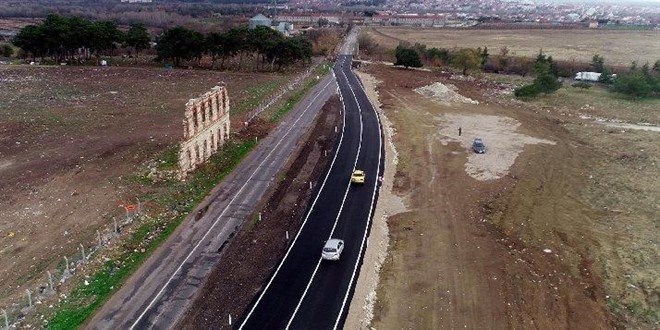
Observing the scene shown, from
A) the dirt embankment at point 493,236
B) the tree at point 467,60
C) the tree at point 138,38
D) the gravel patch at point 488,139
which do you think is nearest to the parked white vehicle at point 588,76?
the tree at point 467,60

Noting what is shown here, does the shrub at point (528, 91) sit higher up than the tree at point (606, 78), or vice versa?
the tree at point (606, 78)

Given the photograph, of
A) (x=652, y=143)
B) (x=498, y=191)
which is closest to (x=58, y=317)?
(x=498, y=191)

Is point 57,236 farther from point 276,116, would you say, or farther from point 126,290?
point 276,116

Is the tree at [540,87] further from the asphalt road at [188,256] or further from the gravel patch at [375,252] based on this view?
the asphalt road at [188,256]

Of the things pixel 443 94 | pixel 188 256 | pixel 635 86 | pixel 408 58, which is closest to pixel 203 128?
pixel 188 256

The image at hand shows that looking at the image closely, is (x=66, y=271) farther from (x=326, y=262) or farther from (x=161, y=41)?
(x=161, y=41)

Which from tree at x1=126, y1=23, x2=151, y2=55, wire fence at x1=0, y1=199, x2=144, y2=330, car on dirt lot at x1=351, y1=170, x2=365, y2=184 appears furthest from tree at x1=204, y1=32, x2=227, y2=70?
wire fence at x1=0, y1=199, x2=144, y2=330
